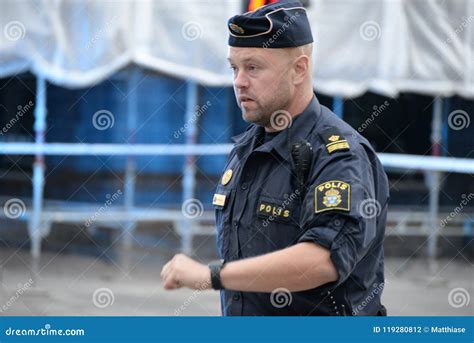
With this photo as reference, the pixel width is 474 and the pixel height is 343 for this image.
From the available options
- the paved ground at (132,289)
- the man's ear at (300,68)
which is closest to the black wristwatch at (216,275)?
the man's ear at (300,68)

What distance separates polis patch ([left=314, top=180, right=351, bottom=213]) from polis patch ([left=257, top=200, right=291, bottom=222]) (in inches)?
5.1

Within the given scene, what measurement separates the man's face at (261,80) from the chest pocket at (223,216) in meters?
0.31

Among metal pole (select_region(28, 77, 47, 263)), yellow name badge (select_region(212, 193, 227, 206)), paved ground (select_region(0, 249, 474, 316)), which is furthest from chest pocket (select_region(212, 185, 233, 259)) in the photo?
metal pole (select_region(28, 77, 47, 263))

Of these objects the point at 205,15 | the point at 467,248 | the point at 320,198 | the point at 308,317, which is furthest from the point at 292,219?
the point at 467,248

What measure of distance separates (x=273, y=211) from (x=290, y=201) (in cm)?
6

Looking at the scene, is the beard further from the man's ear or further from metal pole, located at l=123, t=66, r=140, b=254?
metal pole, located at l=123, t=66, r=140, b=254

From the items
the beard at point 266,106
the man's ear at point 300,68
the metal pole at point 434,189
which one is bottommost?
the metal pole at point 434,189

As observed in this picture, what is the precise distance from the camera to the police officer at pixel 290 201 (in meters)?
2.34

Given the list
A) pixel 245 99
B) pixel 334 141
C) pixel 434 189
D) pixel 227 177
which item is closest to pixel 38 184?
pixel 434 189

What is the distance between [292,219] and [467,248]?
7289 mm

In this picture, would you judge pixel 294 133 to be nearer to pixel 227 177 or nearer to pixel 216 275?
pixel 227 177

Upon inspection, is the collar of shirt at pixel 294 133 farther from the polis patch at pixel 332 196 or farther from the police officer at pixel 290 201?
the polis patch at pixel 332 196

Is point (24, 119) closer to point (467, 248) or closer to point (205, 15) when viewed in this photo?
point (205, 15)

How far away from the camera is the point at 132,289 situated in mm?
7332
